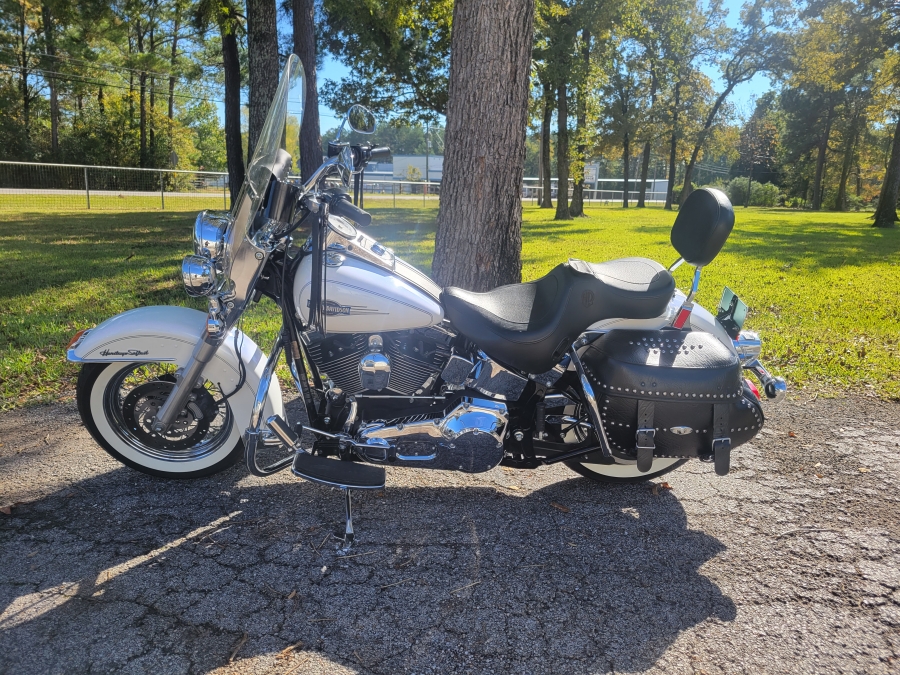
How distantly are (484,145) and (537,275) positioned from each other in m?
4.91

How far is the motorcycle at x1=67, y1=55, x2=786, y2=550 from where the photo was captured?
2670 mm

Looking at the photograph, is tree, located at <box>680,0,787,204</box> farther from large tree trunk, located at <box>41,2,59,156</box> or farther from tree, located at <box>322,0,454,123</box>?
large tree trunk, located at <box>41,2,59,156</box>

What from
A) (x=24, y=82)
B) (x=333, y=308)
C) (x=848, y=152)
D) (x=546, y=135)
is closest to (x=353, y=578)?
(x=333, y=308)

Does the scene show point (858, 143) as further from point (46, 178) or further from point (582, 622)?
point (582, 622)

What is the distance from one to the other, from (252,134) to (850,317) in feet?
27.8

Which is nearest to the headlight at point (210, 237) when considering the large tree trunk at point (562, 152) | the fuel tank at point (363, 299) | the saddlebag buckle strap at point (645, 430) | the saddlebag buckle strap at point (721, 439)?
the fuel tank at point (363, 299)

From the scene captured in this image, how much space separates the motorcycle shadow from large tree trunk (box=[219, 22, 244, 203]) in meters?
11.1

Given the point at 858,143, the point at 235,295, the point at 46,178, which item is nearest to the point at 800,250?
the point at 235,295

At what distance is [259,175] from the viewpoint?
105 inches

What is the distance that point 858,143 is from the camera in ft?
137

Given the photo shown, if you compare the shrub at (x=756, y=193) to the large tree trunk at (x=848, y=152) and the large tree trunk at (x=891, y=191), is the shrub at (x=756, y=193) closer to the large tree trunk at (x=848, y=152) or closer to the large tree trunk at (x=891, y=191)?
the large tree trunk at (x=848, y=152)

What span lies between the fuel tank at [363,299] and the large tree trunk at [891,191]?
23.0 m

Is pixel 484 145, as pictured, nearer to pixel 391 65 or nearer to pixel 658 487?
pixel 658 487

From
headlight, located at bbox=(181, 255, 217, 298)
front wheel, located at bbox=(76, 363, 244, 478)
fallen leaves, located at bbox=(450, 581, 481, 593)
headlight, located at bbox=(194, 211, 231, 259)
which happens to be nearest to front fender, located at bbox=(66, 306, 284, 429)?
front wheel, located at bbox=(76, 363, 244, 478)
